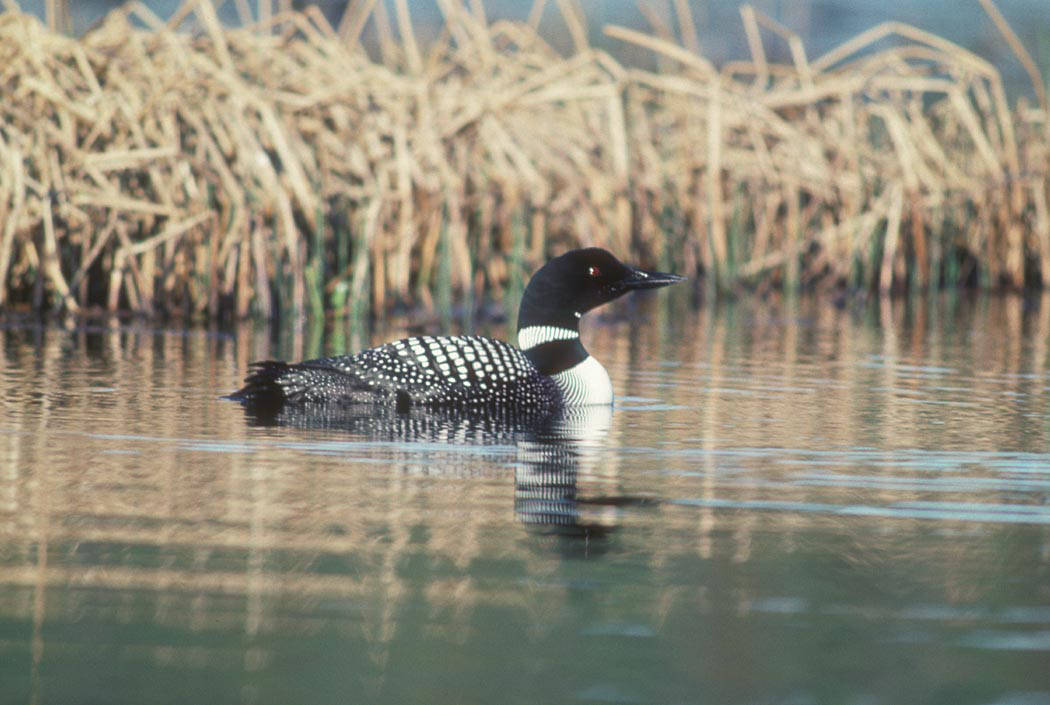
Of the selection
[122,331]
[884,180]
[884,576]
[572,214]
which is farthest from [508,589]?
[884,180]

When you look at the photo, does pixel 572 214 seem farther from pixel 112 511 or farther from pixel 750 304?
pixel 112 511

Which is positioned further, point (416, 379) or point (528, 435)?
point (416, 379)

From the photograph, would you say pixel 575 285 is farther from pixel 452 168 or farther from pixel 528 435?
pixel 452 168

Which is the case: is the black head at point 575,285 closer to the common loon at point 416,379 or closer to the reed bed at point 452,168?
the common loon at point 416,379

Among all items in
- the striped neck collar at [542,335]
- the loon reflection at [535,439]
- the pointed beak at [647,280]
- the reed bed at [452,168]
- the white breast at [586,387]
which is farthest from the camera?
the reed bed at [452,168]

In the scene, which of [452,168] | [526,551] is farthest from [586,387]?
[452,168]

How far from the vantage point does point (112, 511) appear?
385 cm

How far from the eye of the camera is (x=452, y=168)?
10.7 metres

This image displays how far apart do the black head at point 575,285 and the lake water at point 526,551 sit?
1.40ft

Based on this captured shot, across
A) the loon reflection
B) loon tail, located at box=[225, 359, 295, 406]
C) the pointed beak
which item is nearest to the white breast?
the loon reflection

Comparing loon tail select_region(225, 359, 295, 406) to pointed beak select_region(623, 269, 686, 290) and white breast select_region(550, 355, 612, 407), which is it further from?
pointed beak select_region(623, 269, 686, 290)

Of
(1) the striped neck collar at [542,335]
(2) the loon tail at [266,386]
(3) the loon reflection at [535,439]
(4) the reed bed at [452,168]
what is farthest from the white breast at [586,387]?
(4) the reed bed at [452,168]

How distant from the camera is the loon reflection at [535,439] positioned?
391 cm

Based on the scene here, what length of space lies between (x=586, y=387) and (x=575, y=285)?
1.93 ft
